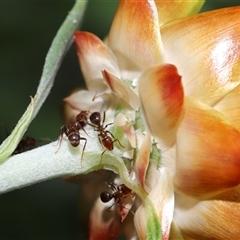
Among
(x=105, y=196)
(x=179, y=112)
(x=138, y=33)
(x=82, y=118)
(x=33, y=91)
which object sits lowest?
(x=33, y=91)

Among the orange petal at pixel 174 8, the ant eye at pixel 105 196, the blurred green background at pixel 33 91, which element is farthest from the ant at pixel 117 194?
the blurred green background at pixel 33 91

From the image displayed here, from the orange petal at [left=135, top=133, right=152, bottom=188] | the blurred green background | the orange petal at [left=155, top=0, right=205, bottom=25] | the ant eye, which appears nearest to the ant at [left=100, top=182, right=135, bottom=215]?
the ant eye

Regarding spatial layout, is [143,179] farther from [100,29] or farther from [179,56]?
[100,29]

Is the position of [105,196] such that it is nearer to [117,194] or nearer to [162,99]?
[117,194]

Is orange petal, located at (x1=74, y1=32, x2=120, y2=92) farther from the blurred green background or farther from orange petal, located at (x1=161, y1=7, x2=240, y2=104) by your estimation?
the blurred green background

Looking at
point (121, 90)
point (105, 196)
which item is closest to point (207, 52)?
point (121, 90)

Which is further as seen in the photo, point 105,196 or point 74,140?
point 105,196

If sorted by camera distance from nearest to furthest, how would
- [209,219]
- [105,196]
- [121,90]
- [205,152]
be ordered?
1. [205,152]
2. [209,219]
3. [121,90]
4. [105,196]
